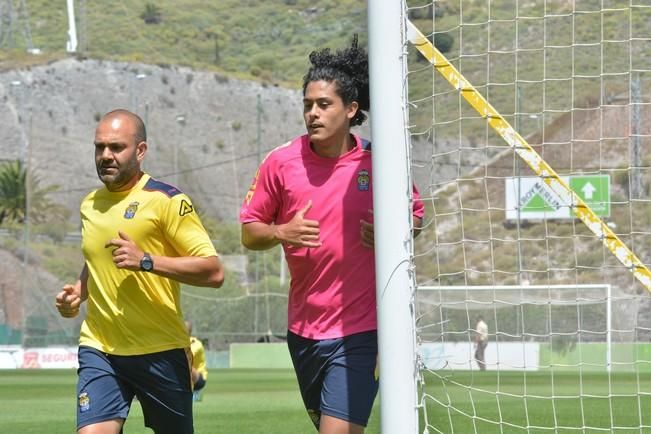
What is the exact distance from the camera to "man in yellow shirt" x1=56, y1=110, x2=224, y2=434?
6.35 metres

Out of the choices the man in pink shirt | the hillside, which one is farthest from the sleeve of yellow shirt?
the hillside

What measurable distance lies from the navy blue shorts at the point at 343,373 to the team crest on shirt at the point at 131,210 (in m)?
1.08

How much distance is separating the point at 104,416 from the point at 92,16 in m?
70.3

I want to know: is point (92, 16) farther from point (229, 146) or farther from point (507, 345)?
point (507, 345)

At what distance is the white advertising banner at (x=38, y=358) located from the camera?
40.2 meters

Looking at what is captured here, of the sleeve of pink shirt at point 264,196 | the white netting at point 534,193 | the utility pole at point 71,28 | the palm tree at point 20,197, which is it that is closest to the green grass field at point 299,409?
the white netting at point 534,193

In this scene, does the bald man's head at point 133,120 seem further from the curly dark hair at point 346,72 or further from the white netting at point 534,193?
the white netting at point 534,193

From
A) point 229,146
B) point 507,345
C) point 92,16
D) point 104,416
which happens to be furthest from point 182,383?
point 92,16

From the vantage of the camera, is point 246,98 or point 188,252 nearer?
point 188,252

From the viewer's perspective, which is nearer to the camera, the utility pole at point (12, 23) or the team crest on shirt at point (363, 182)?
the team crest on shirt at point (363, 182)

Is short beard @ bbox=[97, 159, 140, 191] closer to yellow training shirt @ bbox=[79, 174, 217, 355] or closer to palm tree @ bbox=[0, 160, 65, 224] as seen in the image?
yellow training shirt @ bbox=[79, 174, 217, 355]

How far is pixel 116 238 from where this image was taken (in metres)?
6.23

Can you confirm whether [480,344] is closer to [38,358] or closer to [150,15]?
[38,358]

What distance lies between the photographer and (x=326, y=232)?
5988 millimetres
